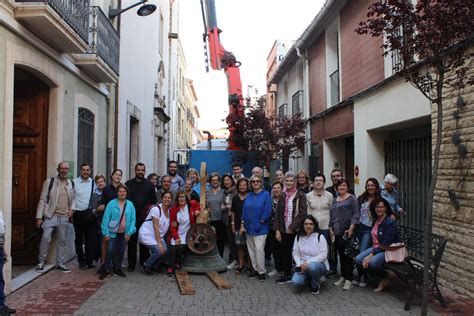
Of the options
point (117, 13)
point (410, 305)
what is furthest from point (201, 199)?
point (117, 13)

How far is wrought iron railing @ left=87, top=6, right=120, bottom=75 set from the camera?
8688mm

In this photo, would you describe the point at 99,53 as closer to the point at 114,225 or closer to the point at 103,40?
the point at 103,40

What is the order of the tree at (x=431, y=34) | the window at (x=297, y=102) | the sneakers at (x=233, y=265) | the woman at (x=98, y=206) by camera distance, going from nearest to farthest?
the tree at (x=431, y=34) → the woman at (x=98, y=206) → the sneakers at (x=233, y=265) → the window at (x=297, y=102)

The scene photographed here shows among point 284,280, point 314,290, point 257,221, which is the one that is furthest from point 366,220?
point 257,221

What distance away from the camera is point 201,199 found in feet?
25.6

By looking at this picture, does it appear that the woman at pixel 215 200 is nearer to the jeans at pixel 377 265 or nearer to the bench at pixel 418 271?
the jeans at pixel 377 265

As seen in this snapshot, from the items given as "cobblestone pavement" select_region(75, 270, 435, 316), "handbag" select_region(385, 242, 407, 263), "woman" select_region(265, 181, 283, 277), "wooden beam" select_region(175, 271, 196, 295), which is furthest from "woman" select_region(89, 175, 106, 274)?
"handbag" select_region(385, 242, 407, 263)

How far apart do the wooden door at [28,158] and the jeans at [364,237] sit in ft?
16.8

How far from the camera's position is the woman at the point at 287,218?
6883mm

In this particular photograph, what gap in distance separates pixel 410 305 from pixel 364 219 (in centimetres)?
151

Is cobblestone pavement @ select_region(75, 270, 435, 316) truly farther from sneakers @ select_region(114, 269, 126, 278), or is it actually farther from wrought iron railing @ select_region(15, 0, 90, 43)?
wrought iron railing @ select_region(15, 0, 90, 43)

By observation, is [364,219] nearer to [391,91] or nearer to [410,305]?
[410,305]

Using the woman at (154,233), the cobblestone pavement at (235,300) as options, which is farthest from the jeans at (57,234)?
the woman at (154,233)

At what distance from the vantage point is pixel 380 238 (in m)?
6.27
